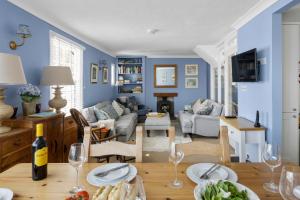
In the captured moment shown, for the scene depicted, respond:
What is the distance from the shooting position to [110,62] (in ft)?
22.9

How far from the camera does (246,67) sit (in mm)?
3195

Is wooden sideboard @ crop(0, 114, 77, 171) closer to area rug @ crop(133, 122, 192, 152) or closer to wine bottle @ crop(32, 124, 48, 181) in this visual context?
wine bottle @ crop(32, 124, 48, 181)

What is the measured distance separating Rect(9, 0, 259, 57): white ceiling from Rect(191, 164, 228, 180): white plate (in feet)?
7.40

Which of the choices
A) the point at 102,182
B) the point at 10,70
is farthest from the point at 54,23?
the point at 102,182

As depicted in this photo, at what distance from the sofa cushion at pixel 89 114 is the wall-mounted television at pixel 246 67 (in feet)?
9.80

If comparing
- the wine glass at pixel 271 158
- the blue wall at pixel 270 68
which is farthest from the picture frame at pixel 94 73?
the wine glass at pixel 271 158

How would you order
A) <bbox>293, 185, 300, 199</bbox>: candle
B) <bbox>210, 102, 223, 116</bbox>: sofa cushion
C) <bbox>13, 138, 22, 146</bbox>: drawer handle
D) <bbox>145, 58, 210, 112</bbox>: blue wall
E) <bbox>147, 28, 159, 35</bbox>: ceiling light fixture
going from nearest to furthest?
1. <bbox>293, 185, 300, 199</bbox>: candle
2. <bbox>13, 138, 22, 146</bbox>: drawer handle
3. <bbox>147, 28, 159, 35</bbox>: ceiling light fixture
4. <bbox>210, 102, 223, 116</bbox>: sofa cushion
5. <bbox>145, 58, 210, 112</bbox>: blue wall

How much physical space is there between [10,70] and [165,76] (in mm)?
6226

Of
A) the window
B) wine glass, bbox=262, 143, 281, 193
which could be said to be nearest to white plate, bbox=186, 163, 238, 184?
wine glass, bbox=262, 143, 281, 193

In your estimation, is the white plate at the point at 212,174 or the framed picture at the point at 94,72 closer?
the white plate at the point at 212,174

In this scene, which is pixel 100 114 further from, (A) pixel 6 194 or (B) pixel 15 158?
(A) pixel 6 194

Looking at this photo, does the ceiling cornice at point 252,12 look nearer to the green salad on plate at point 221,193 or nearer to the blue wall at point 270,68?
the blue wall at point 270,68

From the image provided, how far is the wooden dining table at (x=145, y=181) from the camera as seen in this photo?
0.91 meters

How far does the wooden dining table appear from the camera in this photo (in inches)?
35.9
